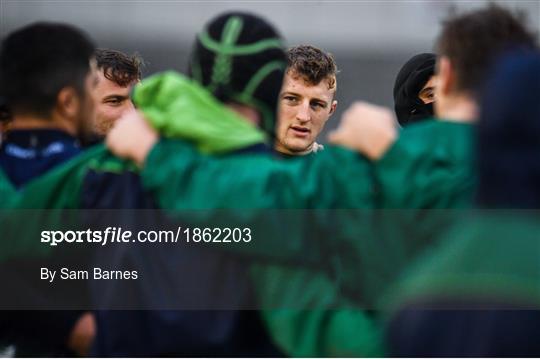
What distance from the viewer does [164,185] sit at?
9.05ft

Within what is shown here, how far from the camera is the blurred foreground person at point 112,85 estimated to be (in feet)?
14.3

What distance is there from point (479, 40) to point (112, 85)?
2.00m

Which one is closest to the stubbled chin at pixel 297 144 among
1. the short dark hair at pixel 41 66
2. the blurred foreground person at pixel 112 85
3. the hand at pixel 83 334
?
the blurred foreground person at pixel 112 85

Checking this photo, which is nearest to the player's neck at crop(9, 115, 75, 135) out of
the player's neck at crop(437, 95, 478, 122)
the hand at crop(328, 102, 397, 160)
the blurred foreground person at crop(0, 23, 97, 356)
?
the blurred foreground person at crop(0, 23, 97, 356)

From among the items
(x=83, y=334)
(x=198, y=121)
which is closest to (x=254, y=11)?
(x=198, y=121)

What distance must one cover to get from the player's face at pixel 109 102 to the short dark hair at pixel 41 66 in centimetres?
120

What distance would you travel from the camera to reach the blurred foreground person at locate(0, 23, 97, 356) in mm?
3002

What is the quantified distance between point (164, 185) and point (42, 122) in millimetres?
461

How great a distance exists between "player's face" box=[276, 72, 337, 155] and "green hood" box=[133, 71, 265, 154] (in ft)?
6.05

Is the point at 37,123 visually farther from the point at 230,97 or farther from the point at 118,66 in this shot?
the point at 118,66

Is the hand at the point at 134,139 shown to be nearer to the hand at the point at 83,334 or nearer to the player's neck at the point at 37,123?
the player's neck at the point at 37,123

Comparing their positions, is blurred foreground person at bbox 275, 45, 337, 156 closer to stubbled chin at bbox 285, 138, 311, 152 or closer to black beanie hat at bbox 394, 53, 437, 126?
stubbled chin at bbox 285, 138, 311, 152

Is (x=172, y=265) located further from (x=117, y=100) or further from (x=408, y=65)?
(x=408, y=65)

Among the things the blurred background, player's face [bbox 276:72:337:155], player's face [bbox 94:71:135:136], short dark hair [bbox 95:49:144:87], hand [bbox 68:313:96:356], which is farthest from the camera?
player's face [bbox 276:72:337:155]
